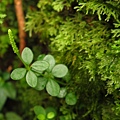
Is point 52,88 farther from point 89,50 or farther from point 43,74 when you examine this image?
point 89,50

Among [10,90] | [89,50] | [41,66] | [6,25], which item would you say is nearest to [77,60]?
[89,50]

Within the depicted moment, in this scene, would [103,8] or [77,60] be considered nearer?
[103,8]

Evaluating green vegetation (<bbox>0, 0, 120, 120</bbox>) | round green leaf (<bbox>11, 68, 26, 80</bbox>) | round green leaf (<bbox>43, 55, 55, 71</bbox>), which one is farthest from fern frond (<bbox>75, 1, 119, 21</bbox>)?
round green leaf (<bbox>11, 68, 26, 80</bbox>)

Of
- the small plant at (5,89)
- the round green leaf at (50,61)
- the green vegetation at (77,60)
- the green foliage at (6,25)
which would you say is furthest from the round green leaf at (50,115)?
the green foliage at (6,25)

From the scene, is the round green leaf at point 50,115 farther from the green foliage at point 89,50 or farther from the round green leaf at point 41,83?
the round green leaf at point 41,83

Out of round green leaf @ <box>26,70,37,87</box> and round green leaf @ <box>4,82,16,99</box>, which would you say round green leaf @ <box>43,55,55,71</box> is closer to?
round green leaf @ <box>26,70,37,87</box>

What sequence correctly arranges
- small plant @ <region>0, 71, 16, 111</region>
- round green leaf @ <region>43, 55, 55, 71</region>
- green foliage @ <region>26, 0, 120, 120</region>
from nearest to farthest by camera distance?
green foliage @ <region>26, 0, 120, 120</region> < round green leaf @ <region>43, 55, 55, 71</region> < small plant @ <region>0, 71, 16, 111</region>

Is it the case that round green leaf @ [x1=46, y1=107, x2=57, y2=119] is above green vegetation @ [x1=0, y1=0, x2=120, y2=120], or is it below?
below

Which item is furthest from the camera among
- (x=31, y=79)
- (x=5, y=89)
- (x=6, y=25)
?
(x=6, y=25)
